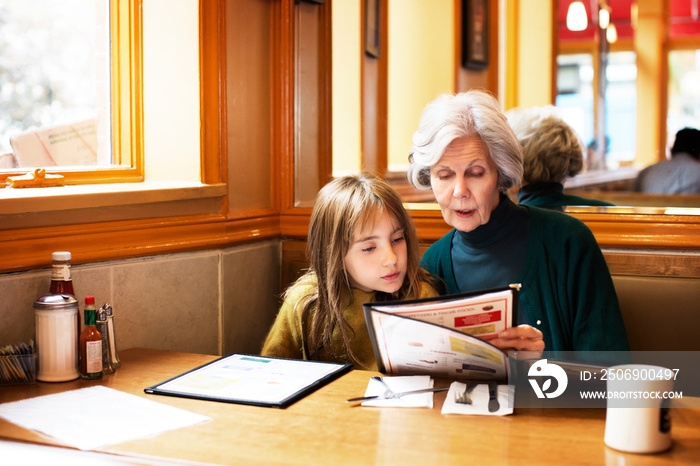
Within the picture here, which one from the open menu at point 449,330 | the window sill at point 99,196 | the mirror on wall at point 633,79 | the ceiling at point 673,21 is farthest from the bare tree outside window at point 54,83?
the ceiling at point 673,21

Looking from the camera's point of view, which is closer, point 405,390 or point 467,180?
point 405,390

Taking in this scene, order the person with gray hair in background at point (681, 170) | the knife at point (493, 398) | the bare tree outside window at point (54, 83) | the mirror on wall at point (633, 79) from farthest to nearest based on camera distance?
the mirror on wall at point (633, 79) < the person with gray hair in background at point (681, 170) < the bare tree outside window at point (54, 83) < the knife at point (493, 398)

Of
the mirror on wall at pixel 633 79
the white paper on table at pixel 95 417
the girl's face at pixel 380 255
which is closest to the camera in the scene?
the white paper on table at pixel 95 417

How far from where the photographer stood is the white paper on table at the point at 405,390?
1412 mm

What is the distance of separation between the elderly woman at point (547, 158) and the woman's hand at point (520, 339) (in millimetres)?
1173

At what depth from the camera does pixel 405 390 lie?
1.50 metres

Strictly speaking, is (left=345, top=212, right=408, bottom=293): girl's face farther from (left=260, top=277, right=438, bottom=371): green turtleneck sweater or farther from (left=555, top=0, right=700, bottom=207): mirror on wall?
(left=555, top=0, right=700, bottom=207): mirror on wall

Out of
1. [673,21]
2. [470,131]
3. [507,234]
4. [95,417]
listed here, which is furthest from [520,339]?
[673,21]

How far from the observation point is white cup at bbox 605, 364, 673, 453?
3.81ft

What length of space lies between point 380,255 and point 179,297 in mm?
678

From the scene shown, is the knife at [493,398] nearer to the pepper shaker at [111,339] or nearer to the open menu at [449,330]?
the open menu at [449,330]

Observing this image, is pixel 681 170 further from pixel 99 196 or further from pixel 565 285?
pixel 99 196

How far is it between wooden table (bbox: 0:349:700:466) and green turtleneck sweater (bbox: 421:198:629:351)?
19.0 inches

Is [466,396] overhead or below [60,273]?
below
